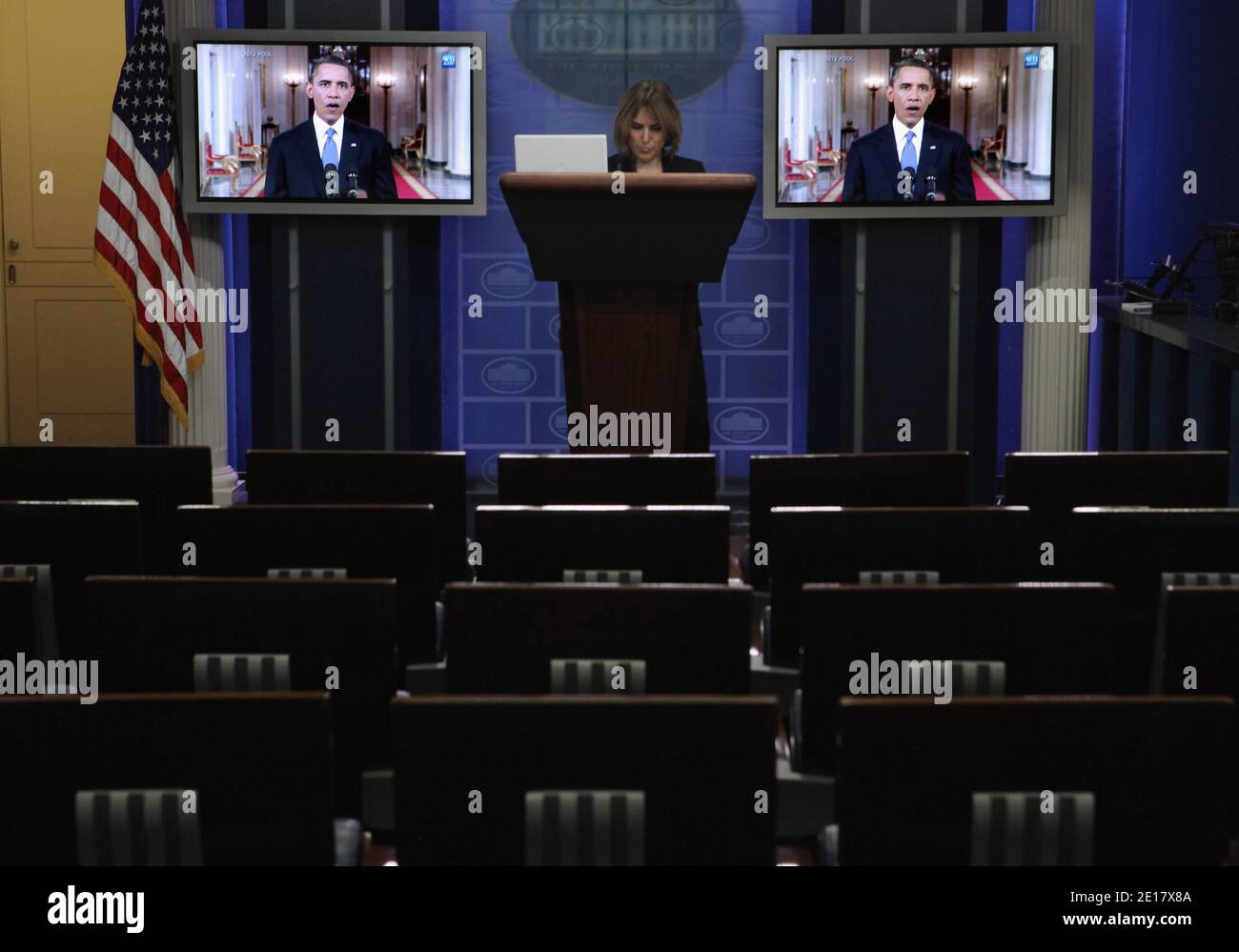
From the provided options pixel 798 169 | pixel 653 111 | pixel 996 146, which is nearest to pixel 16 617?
pixel 653 111

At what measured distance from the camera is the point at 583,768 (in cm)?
210

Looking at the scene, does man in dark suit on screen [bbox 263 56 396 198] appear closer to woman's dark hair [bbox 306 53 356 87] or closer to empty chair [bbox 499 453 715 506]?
woman's dark hair [bbox 306 53 356 87]

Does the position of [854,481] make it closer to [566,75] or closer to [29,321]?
[566,75]

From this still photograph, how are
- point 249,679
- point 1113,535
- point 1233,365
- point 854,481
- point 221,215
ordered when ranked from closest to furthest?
point 249,679 < point 1113,535 < point 854,481 < point 1233,365 < point 221,215

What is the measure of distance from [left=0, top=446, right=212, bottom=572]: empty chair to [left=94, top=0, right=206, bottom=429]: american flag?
8.96ft

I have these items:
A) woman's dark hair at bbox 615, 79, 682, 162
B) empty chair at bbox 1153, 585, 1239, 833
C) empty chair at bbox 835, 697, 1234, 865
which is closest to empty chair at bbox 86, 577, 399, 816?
empty chair at bbox 835, 697, 1234, 865

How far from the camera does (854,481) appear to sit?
A: 3799mm

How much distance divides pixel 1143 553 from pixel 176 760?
1914 mm

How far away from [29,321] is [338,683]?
5.94m

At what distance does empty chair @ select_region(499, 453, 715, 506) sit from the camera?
3.80 metres

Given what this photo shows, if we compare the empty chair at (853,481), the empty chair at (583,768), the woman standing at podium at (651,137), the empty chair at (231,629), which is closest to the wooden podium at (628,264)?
the empty chair at (853,481)

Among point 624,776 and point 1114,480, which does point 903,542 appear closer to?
point 1114,480
